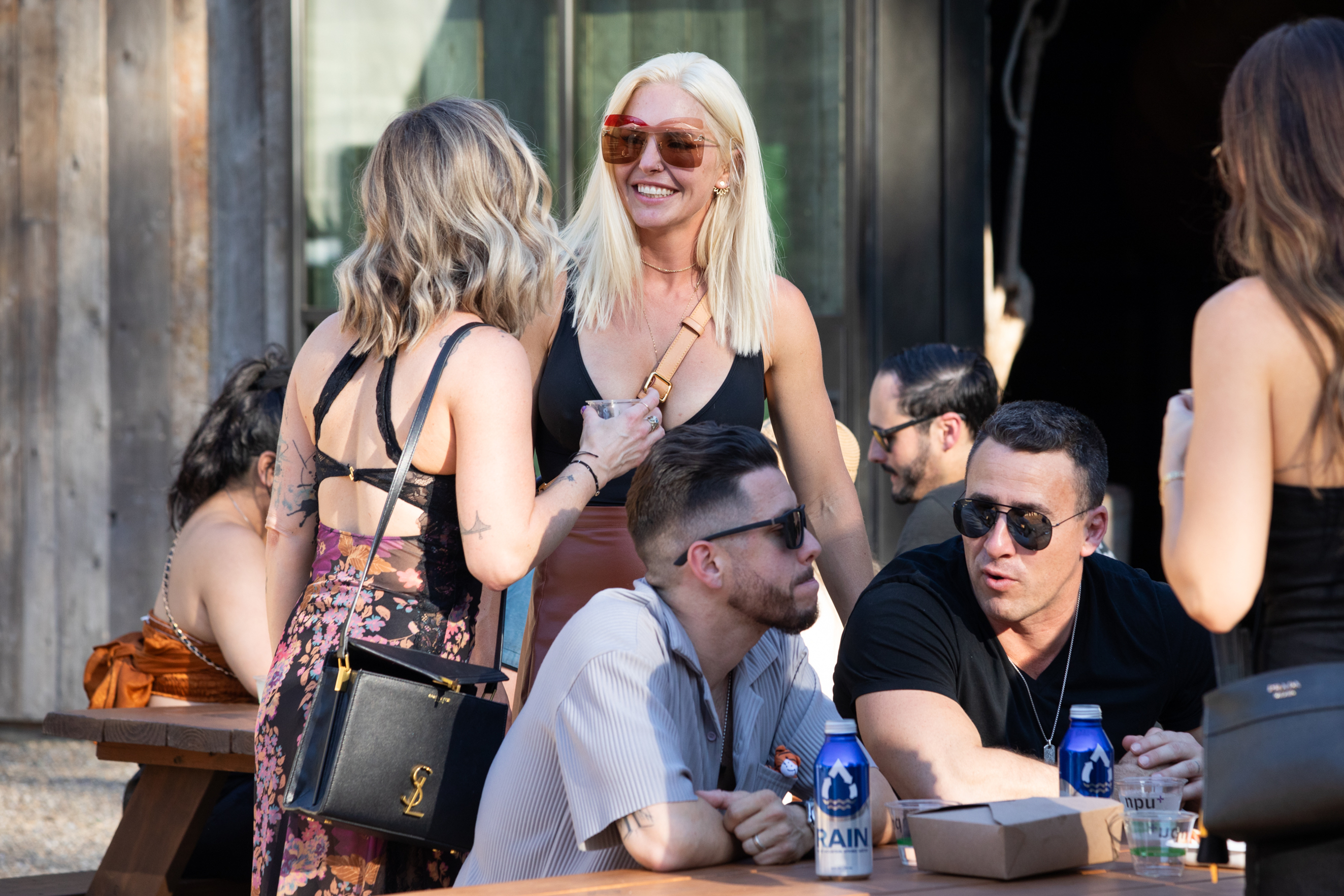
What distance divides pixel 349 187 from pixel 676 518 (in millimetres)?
4591

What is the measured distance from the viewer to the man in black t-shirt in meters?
2.73

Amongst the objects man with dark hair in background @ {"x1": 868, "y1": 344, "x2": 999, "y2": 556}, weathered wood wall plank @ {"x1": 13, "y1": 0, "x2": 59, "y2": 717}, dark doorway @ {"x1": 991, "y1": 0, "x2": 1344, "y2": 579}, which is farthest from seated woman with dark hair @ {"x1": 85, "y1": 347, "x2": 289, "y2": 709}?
dark doorway @ {"x1": 991, "y1": 0, "x2": 1344, "y2": 579}

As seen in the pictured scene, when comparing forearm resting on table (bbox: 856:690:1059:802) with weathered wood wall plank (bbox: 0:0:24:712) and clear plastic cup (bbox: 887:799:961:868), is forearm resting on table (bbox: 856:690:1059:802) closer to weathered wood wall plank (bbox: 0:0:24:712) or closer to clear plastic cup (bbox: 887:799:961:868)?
clear plastic cup (bbox: 887:799:961:868)

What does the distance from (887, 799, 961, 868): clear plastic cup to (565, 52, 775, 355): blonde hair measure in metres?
1.10

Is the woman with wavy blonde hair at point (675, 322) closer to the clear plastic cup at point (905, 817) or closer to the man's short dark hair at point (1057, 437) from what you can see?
the man's short dark hair at point (1057, 437)

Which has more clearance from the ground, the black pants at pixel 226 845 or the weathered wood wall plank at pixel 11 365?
the weathered wood wall plank at pixel 11 365

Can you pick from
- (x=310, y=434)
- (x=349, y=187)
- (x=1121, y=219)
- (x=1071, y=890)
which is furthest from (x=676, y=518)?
(x=1121, y=219)

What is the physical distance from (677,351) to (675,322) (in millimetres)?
101

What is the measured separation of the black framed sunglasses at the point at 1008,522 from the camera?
9.31ft

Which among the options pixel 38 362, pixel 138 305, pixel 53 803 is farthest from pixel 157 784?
pixel 38 362

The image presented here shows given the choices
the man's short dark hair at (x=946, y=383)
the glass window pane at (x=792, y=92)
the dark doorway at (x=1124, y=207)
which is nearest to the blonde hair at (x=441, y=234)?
the man's short dark hair at (x=946, y=383)

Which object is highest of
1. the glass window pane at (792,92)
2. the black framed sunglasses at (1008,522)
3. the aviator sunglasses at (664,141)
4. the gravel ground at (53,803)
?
the glass window pane at (792,92)

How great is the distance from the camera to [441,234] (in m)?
2.57

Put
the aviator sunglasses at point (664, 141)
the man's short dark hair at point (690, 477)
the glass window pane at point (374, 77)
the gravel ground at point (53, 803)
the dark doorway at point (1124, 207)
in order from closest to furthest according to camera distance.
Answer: the man's short dark hair at point (690, 477)
the aviator sunglasses at point (664, 141)
the gravel ground at point (53, 803)
the glass window pane at point (374, 77)
the dark doorway at point (1124, 207)
